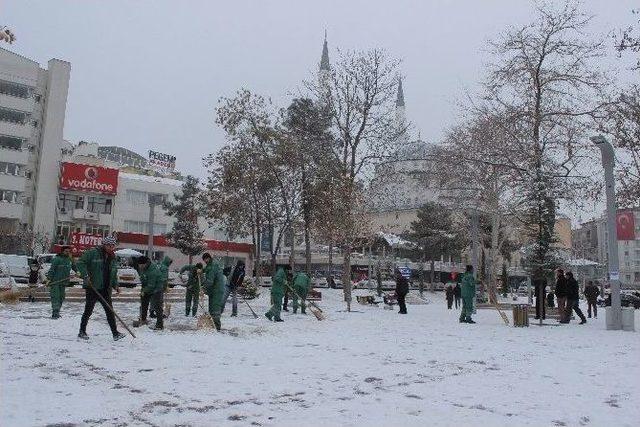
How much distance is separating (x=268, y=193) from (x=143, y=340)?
23950 mm

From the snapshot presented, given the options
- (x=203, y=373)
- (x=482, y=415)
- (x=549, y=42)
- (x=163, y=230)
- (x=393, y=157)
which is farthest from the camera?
(x=163, y=230)

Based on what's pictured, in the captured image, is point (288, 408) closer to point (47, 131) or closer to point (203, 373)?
point (203, 373)

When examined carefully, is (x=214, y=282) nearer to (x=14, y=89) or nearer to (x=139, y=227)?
(x=14, y=89)

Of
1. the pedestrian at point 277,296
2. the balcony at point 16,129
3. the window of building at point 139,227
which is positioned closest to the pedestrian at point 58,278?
the pedestrian at point 277,296

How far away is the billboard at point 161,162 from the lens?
234ft

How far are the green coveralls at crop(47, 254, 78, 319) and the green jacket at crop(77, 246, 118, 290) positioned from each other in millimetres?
3440

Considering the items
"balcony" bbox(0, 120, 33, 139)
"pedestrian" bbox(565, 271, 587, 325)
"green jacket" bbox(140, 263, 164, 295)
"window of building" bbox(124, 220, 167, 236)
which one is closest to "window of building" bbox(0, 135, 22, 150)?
"balcony" bbox(0, 120, 33, 139)

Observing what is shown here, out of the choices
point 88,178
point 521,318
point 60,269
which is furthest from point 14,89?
point 521,318

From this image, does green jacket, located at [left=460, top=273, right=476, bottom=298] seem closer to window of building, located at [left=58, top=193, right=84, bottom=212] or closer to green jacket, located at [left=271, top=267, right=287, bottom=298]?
green jacket, located at [left=271, top=267, right=287, bottom=298]

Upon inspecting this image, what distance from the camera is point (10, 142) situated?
50.9 m

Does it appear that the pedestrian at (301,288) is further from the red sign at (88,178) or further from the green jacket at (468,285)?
the red sign at (88,178)

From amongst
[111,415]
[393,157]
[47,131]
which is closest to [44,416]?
[111,415]

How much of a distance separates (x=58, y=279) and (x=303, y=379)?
29.0ft

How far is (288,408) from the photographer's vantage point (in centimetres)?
520
